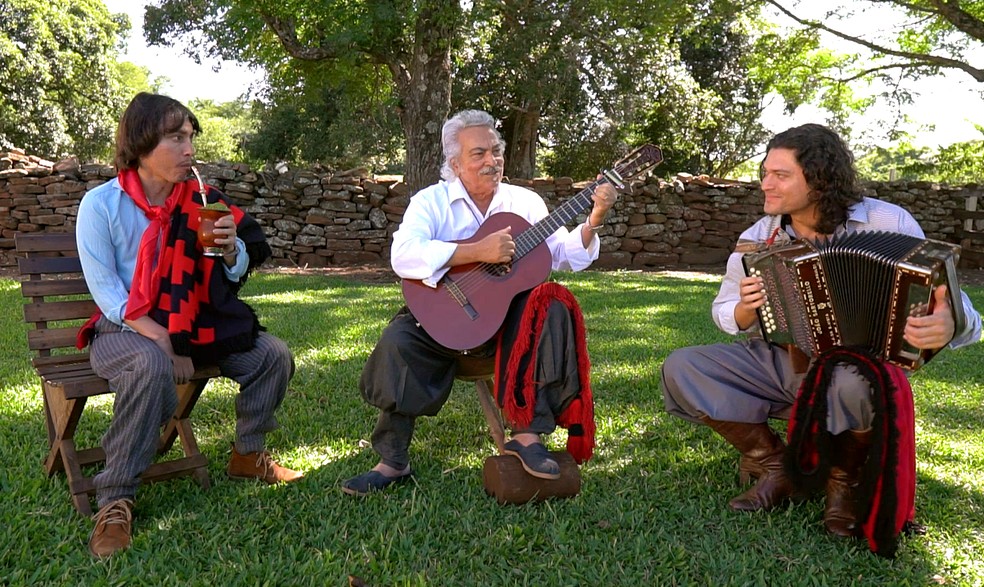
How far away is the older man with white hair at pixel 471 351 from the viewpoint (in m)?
3.09

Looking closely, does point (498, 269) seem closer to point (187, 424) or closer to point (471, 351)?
point (471, 351)

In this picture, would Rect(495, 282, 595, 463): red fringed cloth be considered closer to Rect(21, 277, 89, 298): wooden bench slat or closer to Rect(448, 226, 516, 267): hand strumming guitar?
Rect(448, 226, 516, 267): hand strumming guitar

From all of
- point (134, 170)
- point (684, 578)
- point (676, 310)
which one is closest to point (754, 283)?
point (684, 578)

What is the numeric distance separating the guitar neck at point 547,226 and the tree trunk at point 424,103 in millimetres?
→ 6778

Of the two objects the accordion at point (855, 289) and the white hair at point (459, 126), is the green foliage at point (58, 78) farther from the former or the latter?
the accordion at point (855, 289)

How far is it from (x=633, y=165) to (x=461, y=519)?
1.55 meters

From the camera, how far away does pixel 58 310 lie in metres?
3.14

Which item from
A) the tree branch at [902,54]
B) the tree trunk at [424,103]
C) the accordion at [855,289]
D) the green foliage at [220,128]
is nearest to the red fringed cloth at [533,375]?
the accordion at [855,289]

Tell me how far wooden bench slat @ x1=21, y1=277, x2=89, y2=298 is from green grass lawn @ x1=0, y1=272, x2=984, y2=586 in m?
0.70

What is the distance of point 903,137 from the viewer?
21656 millimetres

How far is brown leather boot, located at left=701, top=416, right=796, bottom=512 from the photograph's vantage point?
2.97 metres

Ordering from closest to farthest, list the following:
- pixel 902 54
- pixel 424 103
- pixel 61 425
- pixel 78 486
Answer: pixel 78 486
pixel 61 425
pixel 424 103
pixel 902 54

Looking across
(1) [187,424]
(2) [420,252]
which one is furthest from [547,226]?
(1) [187,424]

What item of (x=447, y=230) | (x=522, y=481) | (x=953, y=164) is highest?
(x=953, y=164)
